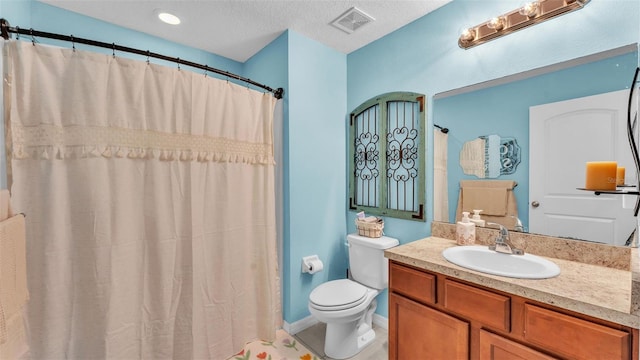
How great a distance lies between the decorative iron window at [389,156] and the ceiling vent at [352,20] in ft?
1.85

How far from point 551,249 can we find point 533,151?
0.52 meters

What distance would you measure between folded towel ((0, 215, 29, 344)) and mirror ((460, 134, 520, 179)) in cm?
233

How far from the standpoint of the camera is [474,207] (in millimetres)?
1605

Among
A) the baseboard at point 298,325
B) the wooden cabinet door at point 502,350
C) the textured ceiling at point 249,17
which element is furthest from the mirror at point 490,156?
the baseboard at point 298,325

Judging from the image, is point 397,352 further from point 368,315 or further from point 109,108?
point 109,108

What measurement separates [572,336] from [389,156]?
1449 mm

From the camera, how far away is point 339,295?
5.81ft

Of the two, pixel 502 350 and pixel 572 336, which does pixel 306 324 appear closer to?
pixel 502 350

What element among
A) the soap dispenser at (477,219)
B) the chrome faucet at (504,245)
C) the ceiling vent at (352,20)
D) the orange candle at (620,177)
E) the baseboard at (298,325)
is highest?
the ceiling vent at (352,20)

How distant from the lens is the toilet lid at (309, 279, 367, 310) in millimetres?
1672

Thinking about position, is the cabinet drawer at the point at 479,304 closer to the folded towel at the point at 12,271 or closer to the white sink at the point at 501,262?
the white sink at the point at 501,262

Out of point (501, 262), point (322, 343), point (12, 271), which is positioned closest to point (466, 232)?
point (501, 262)

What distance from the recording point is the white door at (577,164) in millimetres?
1146

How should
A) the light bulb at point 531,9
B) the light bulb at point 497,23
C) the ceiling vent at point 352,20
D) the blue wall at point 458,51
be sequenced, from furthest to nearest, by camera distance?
the ceiling vent at point 352,20, the light bulb at point 497,23, the light bulb at point 531,9, the blue wall at point 458,51
